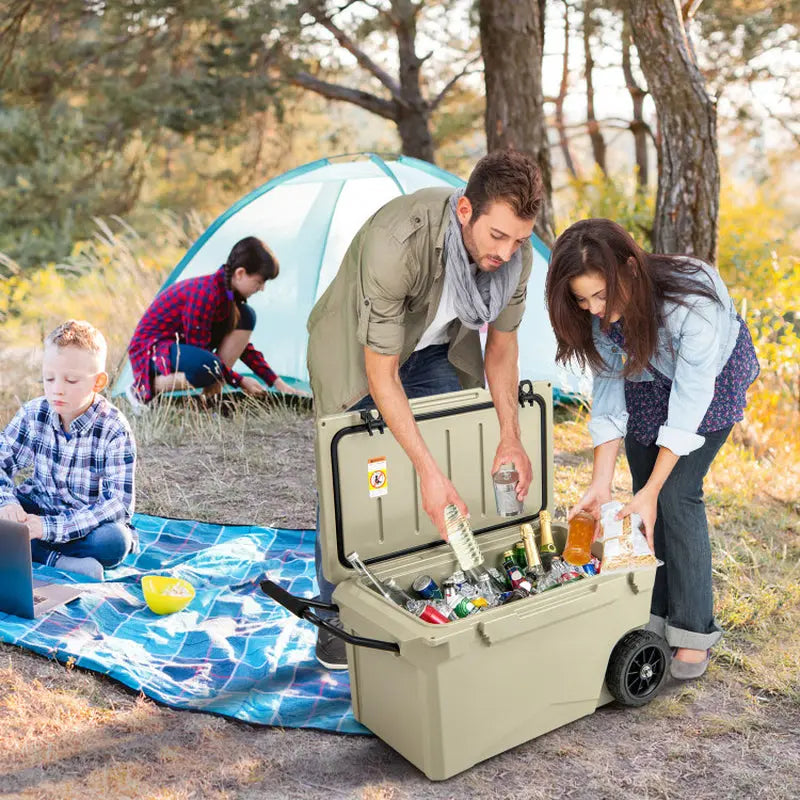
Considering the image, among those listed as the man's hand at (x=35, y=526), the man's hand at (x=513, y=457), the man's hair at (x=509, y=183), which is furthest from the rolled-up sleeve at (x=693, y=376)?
the man's hand at (x=35, y=526)

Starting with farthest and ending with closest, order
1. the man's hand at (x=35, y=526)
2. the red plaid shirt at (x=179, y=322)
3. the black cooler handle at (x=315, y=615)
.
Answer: the red plaid shirt at (x=179, y=322) < the man's hand at (x=35, y=526) < the black cooler handle at (x=315, y=615)

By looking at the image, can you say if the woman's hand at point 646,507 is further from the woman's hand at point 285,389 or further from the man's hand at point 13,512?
the woman's hand at point 285,389

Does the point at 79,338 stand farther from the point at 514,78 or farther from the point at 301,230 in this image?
the point at 514,78

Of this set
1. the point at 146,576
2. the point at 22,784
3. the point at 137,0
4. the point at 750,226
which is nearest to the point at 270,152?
the point at 137,0

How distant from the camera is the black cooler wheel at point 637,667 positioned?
221 centimetres

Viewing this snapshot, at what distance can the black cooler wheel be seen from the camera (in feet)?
7.27

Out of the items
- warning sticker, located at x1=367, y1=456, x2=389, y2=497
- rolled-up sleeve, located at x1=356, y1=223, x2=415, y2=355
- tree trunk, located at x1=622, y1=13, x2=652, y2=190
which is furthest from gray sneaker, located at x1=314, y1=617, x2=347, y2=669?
tree trunk, located at x1=622, y1=13, x2=652, y2=190

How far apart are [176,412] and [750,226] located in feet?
23.3

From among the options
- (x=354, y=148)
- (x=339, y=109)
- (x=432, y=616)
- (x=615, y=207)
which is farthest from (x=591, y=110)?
(x=432, y=616)

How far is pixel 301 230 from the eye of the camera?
5.46 meters

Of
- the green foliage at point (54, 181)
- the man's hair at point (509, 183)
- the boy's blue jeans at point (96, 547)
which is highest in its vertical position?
the green foliage at point (54, 181)

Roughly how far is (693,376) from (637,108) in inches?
432

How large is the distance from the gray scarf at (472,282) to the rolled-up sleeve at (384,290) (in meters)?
0.10

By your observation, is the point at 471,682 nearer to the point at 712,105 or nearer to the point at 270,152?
the point at 712,105
